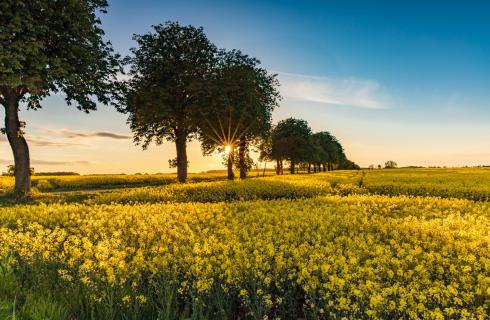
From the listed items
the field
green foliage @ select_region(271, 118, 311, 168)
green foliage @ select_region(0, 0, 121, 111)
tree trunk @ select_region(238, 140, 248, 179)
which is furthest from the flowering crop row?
green foliage @ select_region(271, 118, 311, 168)

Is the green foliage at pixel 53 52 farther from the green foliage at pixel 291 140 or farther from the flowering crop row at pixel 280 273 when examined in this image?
the green foliage at pixel 291 140

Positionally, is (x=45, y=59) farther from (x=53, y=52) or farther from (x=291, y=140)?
(x=291, y=140)

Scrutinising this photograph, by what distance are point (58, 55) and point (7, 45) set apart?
4.71 meters

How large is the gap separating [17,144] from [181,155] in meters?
18.0

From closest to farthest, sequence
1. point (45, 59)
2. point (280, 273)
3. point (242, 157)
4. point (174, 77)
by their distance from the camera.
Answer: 1. point (280, 273)
2. point (45, 59)
3. point (174, 77)
4. point (242, 157)

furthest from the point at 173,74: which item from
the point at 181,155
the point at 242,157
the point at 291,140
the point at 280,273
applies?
the point at 291,140

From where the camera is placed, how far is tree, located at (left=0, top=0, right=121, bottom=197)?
77.8 ft

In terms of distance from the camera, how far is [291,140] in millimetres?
Answer: 90188

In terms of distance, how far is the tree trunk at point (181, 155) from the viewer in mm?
43344

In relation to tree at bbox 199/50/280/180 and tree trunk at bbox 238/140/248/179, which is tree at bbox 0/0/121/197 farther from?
tree trunk at bbox 238/140/248/179

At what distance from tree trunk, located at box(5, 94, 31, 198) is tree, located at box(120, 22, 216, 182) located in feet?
39.7

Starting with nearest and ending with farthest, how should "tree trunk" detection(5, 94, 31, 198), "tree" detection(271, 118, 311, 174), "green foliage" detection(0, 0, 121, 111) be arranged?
"green foliage" detection(0, 0, 121, 111) < "tree trunk" detection(5, 94, 31, 198) < "tree" detection(271, 118, 311, 174)

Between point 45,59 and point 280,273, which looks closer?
point 280,273

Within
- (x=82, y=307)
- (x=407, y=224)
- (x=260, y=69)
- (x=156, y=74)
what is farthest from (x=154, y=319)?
(x=260, y=69)
